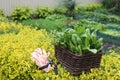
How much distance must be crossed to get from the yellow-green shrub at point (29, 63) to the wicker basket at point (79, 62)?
54 millimetres

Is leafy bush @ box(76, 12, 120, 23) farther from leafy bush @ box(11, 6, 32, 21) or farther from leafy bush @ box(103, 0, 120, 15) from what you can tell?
leafy bush @ box(11, 6, 32, 21)

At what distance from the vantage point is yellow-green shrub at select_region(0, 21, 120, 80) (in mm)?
3137

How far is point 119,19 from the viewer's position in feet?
38.7

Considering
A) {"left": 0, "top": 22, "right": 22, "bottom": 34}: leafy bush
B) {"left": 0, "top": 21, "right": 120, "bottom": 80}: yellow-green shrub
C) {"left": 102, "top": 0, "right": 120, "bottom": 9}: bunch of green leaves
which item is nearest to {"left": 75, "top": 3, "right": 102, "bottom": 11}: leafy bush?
{"left": 102, "top": 0, "right": 120, "bottom": 9}: bunch of green leaves

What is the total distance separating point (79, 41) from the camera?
317 cm

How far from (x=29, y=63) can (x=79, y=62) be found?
72 cm

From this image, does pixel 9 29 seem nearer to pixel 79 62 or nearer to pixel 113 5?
pixel 79 62

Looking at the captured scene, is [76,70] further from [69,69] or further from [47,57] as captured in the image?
[47,57]

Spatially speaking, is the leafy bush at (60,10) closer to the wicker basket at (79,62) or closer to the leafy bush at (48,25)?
the leafy bush at (48,25)

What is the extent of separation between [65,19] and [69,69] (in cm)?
785

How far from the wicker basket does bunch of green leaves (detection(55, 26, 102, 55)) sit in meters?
0.06

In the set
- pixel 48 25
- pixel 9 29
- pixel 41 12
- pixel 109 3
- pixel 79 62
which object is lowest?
pixel 48 25

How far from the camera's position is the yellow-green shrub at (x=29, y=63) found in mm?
3137

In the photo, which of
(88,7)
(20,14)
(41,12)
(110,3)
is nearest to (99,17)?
(88,7)
